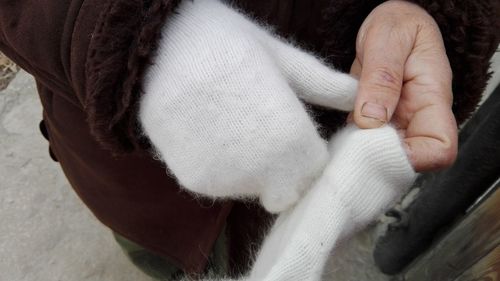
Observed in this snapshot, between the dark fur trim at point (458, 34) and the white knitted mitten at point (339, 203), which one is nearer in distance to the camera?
the white knitted mitten at point (339, 203)

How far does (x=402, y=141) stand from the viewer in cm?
58

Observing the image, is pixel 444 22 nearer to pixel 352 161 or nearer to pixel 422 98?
pixel 422 98

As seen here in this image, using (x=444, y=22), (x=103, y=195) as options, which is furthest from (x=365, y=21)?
(x=103, y=195)

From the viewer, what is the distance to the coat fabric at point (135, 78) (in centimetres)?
52

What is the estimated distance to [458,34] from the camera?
66 cm

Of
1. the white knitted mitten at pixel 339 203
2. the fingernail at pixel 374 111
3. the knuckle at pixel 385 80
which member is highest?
the knuckle at pixel 385 80

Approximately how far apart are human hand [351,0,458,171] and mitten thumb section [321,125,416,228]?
0.02m

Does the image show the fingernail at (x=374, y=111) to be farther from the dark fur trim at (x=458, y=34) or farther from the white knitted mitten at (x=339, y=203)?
the dark fur trim at (x=458, y=34)

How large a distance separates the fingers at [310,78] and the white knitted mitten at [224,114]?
0.10 ft

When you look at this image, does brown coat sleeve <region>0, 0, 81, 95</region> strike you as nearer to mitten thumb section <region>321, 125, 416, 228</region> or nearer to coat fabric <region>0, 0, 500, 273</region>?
coat fabric <region>0, 0, 500, 273</region>

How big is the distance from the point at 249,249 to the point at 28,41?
17.5 inches

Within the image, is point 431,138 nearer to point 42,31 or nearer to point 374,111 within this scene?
point 374,111

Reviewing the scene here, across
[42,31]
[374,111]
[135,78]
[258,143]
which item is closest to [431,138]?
[374,111]

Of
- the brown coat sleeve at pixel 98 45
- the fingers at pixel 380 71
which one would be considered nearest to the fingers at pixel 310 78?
the fingers at pixel 380 71
